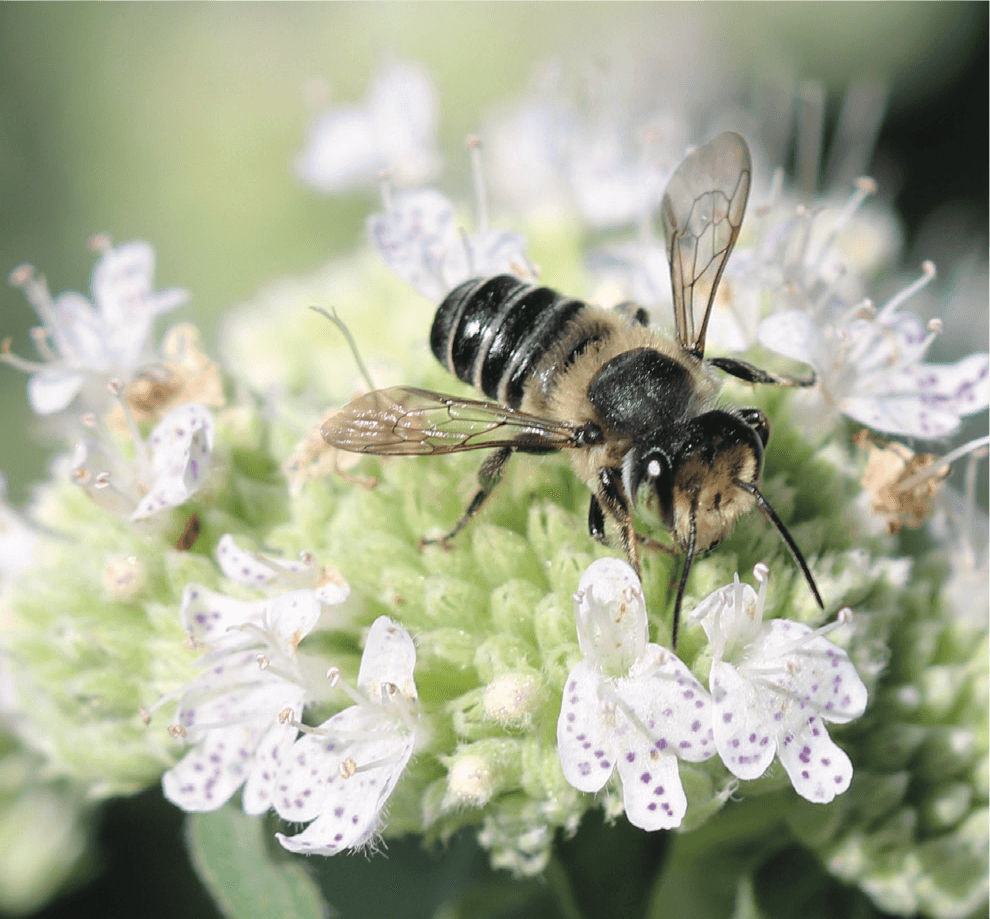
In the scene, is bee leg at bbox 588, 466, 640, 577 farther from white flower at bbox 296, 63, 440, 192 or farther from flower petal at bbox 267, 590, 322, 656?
white flower at bbox 296, 63, 440, 192

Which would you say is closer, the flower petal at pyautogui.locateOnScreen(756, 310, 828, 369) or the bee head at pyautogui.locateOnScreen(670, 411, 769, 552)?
the bee head at pyautogui.locateOnScreen(670, 411, 769, 552)

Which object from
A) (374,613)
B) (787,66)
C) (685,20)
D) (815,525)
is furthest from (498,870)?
(685,20)

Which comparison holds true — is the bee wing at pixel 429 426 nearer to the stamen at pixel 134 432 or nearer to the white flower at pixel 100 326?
the stamen at pixel 134 432

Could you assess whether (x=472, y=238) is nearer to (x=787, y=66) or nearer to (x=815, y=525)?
(x=815, y=525)

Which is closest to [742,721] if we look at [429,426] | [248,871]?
[429,426]

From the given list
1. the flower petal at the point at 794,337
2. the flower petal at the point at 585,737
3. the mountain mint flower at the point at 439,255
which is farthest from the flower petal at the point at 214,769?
the flower petal at the point at 794,337

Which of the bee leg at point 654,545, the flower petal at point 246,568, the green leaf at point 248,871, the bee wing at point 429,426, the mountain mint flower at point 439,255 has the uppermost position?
the mountain mint flower at point 439,255

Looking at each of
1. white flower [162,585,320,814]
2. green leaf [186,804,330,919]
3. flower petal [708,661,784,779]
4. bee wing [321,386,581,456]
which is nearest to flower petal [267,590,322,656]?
white flower [162,585,320,814]
